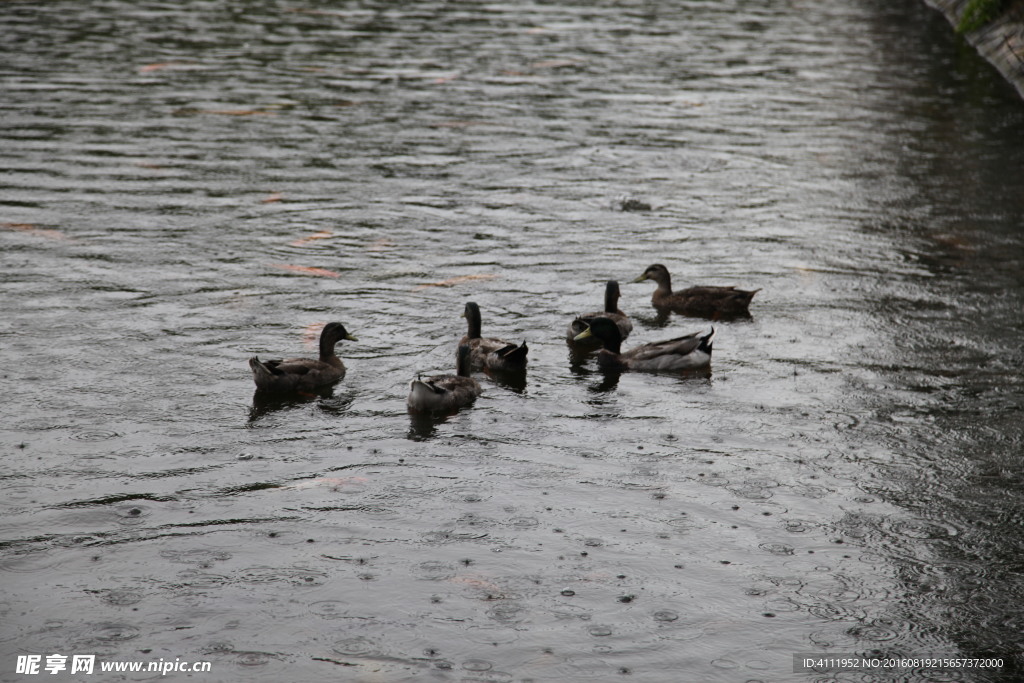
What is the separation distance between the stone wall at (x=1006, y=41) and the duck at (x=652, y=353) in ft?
54.3

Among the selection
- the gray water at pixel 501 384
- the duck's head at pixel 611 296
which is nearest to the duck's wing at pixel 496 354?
the gray water at pixel 501 384

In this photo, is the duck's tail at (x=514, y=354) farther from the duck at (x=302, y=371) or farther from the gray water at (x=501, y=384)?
the duck at (x=302, y=371)

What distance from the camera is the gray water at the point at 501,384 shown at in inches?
339

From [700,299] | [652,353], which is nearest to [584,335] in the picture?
[652,353]

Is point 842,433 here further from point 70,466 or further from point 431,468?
point 70,466

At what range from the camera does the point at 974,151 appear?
22.3 meters

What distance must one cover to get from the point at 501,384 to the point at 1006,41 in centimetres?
2081

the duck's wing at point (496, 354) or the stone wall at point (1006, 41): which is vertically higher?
the stone wall at point (1006, 41)

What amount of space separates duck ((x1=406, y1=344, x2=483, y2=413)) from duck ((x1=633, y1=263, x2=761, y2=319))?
11.0 ft

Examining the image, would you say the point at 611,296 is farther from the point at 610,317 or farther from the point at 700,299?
the point at 700,299

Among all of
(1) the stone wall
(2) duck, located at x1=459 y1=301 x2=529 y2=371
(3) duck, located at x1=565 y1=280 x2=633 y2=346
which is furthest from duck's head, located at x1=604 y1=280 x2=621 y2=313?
(1) the stone wall

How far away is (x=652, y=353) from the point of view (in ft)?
43.9

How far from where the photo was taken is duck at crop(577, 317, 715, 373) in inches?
519

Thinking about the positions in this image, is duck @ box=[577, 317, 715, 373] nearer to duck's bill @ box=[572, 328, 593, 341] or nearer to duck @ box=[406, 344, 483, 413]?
duck's bill @ box=[572, 328, 593, 341]
